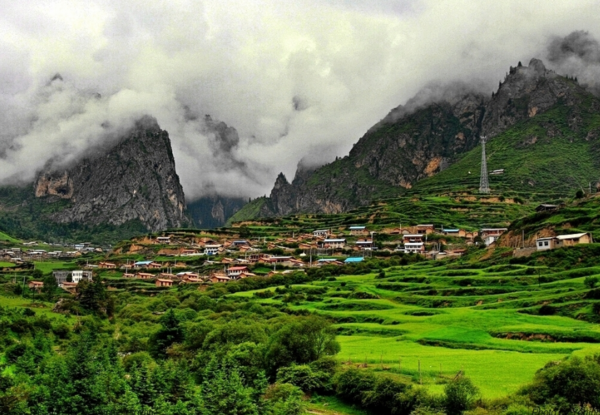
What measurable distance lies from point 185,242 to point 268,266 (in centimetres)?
5834

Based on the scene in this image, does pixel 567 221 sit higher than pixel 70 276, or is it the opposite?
pixel 567 221

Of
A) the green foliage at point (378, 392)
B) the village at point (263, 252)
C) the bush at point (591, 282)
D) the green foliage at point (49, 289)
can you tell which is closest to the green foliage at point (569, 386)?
the green foliage at point (378, 392)

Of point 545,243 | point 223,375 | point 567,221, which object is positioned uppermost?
point 567,221

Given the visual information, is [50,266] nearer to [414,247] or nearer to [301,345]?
[414,247]

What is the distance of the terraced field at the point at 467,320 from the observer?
38156 millimetres

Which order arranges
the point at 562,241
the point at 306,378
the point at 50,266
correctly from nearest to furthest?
the point at 306,378, the point at 562,241, the point at 50,266

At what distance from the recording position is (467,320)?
52.8 m

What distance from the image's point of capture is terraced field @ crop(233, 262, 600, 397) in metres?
38.2

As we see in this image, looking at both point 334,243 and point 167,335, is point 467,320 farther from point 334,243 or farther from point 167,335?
point 334,243

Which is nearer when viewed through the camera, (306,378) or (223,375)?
(223,375)

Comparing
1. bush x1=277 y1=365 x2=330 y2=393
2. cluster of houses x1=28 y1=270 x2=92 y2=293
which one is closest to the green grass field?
cluster of houses x1=28 y1=270 x2=92 y2=293

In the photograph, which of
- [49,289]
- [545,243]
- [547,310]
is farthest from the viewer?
[49,289]

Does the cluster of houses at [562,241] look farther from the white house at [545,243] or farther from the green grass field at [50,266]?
the green grass field at [50,266]

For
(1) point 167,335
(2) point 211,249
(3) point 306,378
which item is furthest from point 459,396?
(2) point 211,249
